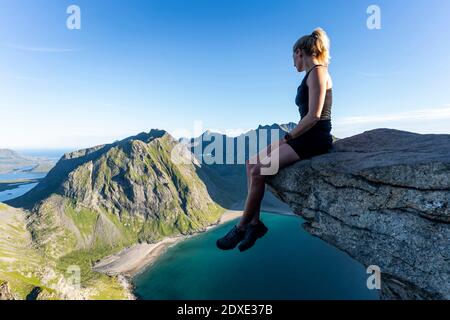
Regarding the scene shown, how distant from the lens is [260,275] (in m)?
152

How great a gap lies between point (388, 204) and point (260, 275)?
156650 mm

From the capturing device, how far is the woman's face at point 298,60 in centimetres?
993

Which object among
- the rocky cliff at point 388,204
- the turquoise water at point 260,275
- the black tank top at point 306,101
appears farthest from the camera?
the turquoise water at point 260,275

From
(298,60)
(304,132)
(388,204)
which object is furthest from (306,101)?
(388,204)

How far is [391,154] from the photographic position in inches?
415

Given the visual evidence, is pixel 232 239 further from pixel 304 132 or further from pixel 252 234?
pixel 304 132

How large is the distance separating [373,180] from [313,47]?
5.16 m

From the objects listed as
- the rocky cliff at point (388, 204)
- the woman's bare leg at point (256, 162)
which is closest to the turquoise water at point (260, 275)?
the rocky cliff at point (388, 204)

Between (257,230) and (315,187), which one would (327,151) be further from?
(257,230)

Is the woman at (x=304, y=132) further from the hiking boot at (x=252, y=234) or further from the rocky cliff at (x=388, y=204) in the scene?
the rocky cliff at (x=388, y=204)

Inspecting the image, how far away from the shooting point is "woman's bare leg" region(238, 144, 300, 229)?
10303 millimetres

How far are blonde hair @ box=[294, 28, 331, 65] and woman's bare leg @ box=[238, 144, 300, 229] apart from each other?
347 centimetres

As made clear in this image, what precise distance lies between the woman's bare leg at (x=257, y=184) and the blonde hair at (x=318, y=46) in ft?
11.4
